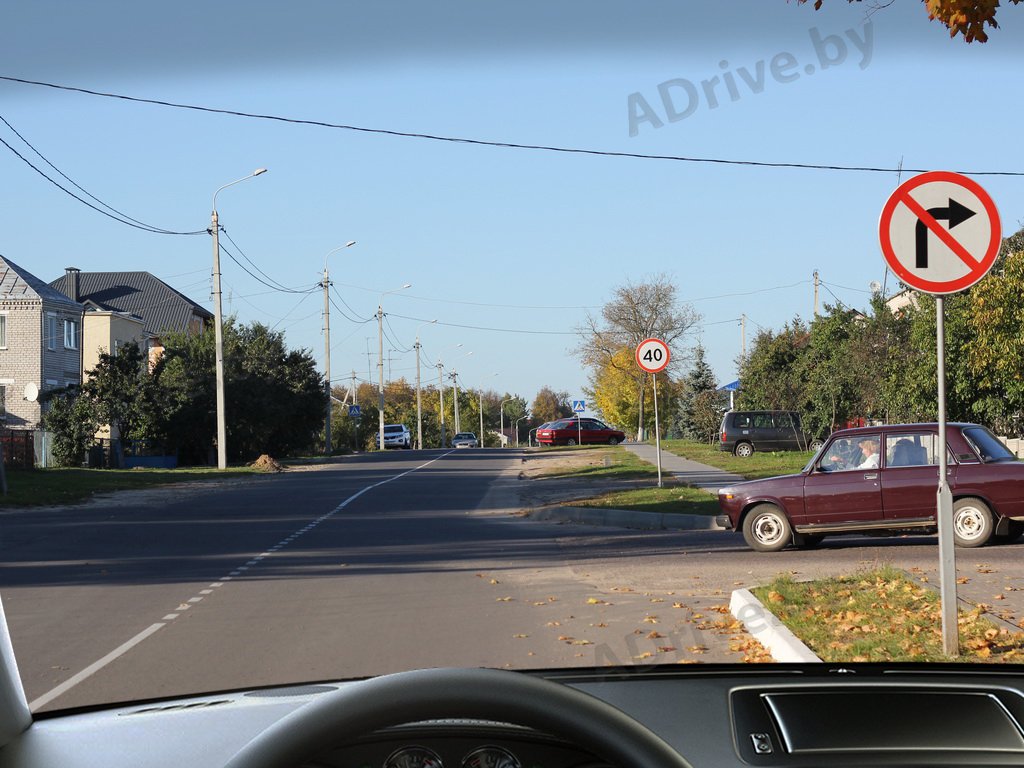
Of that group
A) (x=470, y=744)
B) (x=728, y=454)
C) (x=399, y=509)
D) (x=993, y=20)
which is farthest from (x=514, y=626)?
(x=728, y=454)

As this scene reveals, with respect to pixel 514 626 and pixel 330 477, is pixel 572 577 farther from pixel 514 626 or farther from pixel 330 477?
pixel 330 477

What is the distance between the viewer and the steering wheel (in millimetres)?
1722

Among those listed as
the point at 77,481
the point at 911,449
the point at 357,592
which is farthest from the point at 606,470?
the point at 357,592

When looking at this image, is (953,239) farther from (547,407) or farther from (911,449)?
(547,407)

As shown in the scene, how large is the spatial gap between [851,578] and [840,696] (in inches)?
363

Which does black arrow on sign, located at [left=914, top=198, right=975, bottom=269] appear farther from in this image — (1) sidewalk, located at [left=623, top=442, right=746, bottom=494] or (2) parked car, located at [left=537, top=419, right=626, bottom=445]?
(2) parked car, located at [left=537, top=419, right=626, bottom=445]

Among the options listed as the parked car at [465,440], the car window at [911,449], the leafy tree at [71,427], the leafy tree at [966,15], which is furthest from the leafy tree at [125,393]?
the leafy tree at [966,15]

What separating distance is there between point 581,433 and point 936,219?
200 feet

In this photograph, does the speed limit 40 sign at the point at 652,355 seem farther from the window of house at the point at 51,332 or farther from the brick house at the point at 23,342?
the window of house at the point at 51,332

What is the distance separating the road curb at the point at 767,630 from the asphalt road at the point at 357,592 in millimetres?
187

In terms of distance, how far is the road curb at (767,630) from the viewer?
7.64m

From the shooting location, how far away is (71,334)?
6188 centimetres

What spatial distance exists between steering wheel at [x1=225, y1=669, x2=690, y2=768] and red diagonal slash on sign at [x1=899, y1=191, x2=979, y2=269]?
6.63 metres

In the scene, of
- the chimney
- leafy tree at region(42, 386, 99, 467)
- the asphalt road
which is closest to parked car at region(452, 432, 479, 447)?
the chimney
